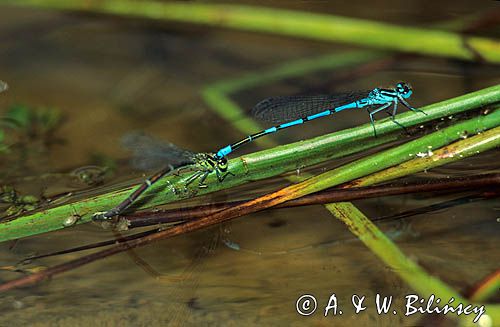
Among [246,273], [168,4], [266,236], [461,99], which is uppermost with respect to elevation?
[168,4]

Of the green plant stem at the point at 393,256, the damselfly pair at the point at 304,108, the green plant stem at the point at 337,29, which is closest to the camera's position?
the green plant stem at the point at 393,256

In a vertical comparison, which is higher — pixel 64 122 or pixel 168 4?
pixel 168 4

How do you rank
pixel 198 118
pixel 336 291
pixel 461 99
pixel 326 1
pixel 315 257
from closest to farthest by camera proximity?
pixel 461 99 < pixel 336 291 < pixel 315 257 < pixel 198 118 < pixel 326 1

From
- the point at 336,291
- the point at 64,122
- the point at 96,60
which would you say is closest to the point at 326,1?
the point at 96,60

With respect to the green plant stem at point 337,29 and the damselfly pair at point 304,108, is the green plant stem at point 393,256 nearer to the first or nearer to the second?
the damselfly pair at point 304,108

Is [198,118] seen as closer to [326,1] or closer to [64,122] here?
[64,122]

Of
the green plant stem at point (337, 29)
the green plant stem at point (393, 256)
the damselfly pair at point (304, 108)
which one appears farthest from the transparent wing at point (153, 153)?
the green plant stem at point (337, 29)

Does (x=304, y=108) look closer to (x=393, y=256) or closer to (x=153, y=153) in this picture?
(x=153, y=153)
